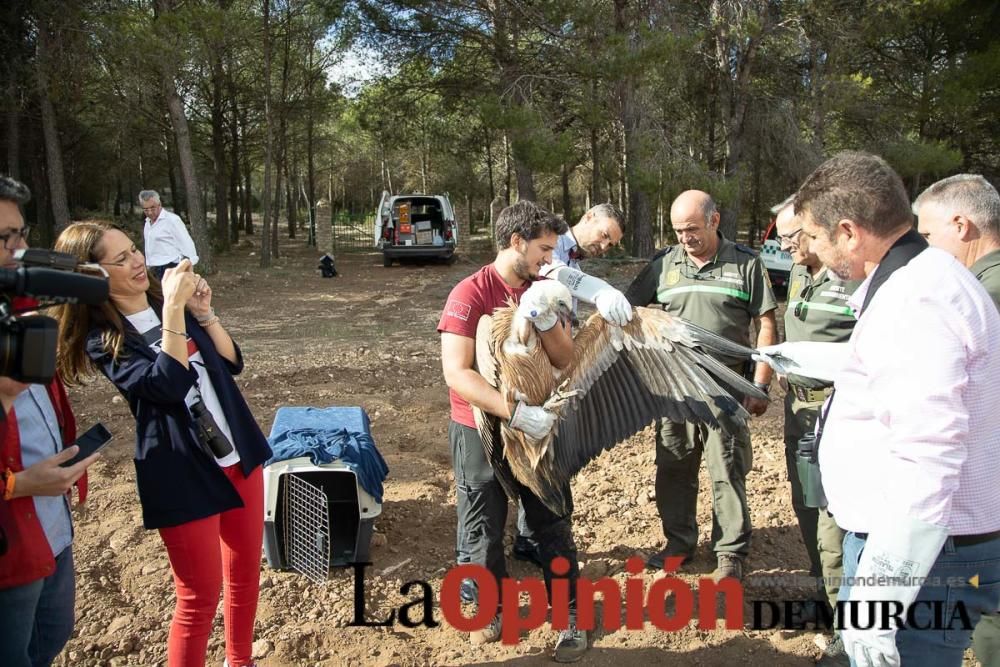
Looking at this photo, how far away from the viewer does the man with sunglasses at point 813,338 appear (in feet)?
9.59

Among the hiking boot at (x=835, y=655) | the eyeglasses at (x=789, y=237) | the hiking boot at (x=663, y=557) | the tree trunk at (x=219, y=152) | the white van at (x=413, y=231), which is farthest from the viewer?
the tree trunk at (x=219, y=152)

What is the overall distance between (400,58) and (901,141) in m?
11.8

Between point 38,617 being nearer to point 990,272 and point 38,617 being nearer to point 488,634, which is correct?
point 488,634

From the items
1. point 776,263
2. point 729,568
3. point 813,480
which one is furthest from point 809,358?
point 776,263

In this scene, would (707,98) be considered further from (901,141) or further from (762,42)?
(901,141)

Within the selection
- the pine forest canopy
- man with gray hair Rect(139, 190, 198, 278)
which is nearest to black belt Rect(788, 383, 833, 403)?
man with gray hair Rect(139, 190, 198, 278)

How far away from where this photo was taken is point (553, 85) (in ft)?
42.9

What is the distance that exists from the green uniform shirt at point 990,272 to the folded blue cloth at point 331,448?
2.80 m

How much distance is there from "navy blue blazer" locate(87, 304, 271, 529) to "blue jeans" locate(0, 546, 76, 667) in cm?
27

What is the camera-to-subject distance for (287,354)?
7855 millimetres

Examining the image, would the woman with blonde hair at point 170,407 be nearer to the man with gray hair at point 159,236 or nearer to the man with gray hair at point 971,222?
the man with gray hair at point 971,222

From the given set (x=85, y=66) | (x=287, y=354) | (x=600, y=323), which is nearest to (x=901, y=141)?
(x=287, y=354)

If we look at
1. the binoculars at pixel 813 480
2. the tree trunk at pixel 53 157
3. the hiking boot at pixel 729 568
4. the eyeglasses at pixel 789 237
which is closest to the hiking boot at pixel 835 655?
the hiking boot at pixel 729 568

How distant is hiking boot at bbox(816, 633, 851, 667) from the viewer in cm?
285
